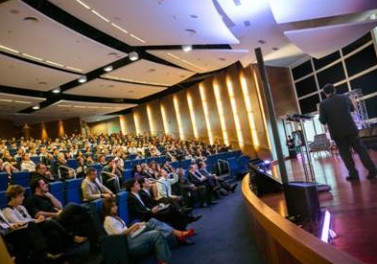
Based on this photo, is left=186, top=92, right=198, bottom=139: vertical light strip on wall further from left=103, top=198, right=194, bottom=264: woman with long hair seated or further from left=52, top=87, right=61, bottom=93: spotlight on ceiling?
left=103, top=198, right=194, bottom=264: woman with long hair seated

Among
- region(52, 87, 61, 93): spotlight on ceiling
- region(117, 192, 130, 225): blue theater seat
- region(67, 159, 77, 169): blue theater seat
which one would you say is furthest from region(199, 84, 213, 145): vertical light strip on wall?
region(117, 192, 130, 225): blue theater seat

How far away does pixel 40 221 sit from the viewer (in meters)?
3.28

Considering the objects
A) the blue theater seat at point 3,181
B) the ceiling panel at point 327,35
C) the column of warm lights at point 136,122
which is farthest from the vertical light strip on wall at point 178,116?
the blue theater seat at point 3,181

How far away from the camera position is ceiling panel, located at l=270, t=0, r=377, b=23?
6.62 meters

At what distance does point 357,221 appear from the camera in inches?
68.8

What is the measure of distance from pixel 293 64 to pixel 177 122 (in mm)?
5977

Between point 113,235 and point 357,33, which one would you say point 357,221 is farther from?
point 357,33

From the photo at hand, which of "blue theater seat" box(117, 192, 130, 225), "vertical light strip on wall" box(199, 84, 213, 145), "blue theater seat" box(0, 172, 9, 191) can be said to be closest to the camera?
"blue theater seat" box(117, 192, 130, 225)

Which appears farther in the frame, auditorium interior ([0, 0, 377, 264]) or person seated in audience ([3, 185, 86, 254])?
person seated in audience ([3, 185, 86, 254])

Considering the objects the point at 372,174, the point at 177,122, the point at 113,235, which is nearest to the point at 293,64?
the point at 177,122

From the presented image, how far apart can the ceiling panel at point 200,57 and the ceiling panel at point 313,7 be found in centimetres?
305

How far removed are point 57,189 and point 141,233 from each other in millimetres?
1698

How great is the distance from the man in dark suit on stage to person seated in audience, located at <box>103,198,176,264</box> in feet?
5.90

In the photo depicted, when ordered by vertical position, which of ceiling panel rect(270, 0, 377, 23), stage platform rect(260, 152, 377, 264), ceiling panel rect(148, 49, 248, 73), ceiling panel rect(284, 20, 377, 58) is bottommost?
stage platform rect(260, 152, 377, 264)
